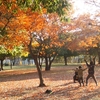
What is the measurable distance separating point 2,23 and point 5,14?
3.29 ft

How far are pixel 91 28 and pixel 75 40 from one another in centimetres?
520

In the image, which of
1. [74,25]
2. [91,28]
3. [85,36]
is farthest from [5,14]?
[85,36]

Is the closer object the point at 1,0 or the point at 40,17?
the point at 1,0

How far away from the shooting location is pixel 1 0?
31.4 ft

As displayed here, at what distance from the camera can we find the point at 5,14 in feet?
55.5

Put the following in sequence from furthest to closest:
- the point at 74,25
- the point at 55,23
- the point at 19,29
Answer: the point at 74,25 → the point at 55,23 → the point at 19,29

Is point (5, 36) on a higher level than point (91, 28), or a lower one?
lower

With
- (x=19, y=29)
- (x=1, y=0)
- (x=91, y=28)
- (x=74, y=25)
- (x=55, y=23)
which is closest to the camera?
(x=1, y=0)

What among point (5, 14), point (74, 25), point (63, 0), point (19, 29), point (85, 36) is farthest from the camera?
point (85, 36)

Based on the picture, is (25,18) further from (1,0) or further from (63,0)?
(1,0)

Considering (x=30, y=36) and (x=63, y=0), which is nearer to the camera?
(x=63, y=0)

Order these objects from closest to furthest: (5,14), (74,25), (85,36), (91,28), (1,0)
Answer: (1,0), (5,14), (74,25), (91,28), (85,36)

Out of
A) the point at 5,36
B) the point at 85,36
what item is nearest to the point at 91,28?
the point at 85,36

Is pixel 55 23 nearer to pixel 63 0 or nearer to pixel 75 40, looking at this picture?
pixel 63 0
